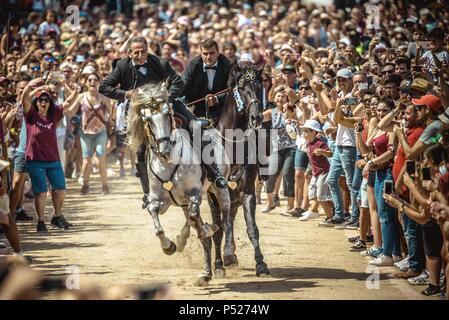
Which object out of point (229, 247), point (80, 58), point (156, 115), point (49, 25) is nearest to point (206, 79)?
point (156, 115)

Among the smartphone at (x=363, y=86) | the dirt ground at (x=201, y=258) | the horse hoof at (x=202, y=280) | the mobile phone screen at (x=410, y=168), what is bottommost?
the dirt ground at (x=201, y=258)

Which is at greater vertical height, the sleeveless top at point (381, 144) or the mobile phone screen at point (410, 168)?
the sleeveless top at point (381, 144)

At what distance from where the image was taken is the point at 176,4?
127 feet

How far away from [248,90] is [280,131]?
18.1ft

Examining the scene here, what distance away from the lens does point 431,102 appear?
12.2 meters

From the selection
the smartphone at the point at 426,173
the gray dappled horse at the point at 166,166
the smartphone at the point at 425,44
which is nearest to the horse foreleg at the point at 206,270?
the gray dappled horse at the point at 166,166

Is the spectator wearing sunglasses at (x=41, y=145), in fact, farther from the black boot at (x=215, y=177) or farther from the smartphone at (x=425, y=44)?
the smartphone at (x=425, y=44)

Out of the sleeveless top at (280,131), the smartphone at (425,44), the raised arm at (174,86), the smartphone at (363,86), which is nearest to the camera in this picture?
the raised arm at (174,86)

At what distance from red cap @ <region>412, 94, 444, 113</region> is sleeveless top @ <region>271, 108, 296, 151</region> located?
6.22 m

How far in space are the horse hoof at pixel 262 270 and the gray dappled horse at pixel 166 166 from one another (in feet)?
2.43

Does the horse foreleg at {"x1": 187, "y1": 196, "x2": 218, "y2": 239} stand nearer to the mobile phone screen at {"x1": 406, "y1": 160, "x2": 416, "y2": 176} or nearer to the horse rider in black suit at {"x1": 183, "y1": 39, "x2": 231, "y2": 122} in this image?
the horse rider in black suit at {"x1": 183, "y1": 39, "x2": 231, "y2": 122}

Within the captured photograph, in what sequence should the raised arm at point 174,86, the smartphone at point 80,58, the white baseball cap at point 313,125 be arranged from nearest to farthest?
the raised arm at point 174,86
the white baseball cap at point 313,125
the smartphone at point 80,58

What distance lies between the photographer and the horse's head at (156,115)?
475 inches
